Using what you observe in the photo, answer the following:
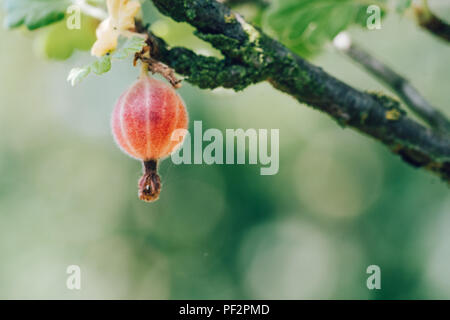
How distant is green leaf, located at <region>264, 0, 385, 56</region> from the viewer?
241 centimetres

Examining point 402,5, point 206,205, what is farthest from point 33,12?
point 206,205

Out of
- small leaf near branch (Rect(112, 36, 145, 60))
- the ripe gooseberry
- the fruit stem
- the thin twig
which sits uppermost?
the thin twig

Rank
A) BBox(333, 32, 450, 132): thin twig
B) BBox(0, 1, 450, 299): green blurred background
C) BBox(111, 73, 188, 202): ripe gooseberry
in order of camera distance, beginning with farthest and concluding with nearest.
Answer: BBox(0, 1, 450, 299): green blurred background
BBox(333, 32, 450, 132): thin twig
BBox(111, 73, 188, 202): ripe gooseberry

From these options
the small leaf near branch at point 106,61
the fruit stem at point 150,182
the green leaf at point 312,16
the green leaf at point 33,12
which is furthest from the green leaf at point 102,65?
the green leaf at point 312,16

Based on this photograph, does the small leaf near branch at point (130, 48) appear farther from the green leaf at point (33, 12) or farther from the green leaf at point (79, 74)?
the green leaf at point (33, 12)

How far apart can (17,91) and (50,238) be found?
13.3ft

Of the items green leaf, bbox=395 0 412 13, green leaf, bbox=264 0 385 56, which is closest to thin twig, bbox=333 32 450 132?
green leaf, bbox=264 0 385 56

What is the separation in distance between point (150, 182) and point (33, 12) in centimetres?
112

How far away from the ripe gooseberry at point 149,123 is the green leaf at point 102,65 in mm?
131

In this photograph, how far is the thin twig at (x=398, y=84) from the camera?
2357 millimetres

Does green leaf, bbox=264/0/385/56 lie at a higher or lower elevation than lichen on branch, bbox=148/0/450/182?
higher

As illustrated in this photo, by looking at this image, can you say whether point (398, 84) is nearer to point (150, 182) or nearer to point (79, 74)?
point (150, 182)

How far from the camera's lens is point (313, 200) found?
14.1 meters

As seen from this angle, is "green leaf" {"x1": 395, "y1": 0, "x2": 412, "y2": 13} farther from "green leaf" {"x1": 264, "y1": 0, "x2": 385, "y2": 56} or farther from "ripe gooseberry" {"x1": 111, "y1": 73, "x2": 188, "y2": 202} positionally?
"ripe gooseberry" {"x1": 111, "y1": 73, "x2": 188, "y2": 202}
